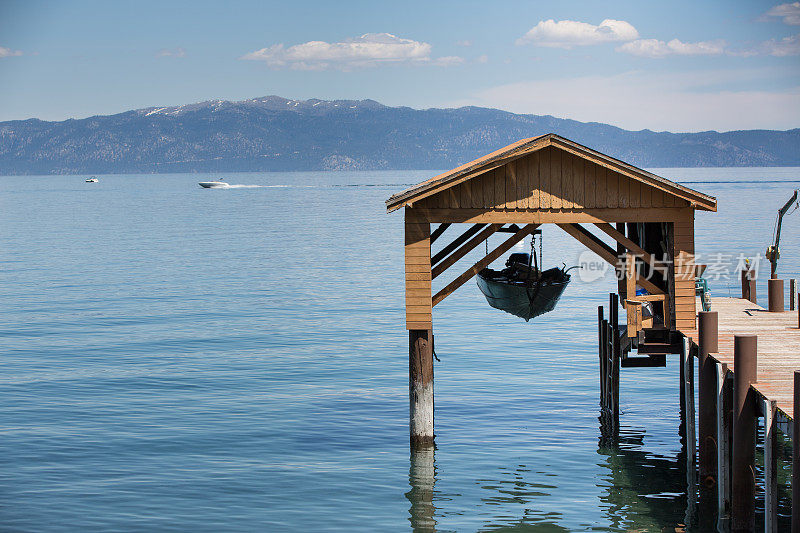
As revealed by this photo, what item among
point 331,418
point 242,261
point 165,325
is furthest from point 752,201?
point 331,418

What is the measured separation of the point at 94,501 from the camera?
1727 cm

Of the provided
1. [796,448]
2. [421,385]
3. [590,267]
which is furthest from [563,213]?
[590,267]

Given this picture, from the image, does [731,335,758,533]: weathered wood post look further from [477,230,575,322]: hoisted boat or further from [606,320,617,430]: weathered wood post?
[477,230,575,322]: hoisted boat

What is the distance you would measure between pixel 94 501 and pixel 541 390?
12793 millimetres

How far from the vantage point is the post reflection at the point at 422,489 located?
16.4 m

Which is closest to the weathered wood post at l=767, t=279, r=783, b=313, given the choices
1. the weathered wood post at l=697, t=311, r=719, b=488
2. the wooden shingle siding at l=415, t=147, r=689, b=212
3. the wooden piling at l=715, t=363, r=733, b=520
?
the wooden shingle siding at l=415, t=147, r=689, b=212

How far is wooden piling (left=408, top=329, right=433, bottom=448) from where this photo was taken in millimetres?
18000

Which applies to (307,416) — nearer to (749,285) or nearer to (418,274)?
(418,274)

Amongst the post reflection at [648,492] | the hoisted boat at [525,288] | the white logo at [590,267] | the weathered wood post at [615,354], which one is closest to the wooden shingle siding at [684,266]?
the weathered wood post at [615,354]

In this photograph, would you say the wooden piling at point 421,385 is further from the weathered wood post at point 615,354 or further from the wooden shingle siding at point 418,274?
the weathered wood post at point 615,354

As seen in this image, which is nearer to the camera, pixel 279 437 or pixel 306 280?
pixel 279 437

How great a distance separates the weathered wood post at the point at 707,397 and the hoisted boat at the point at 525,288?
7.52 m

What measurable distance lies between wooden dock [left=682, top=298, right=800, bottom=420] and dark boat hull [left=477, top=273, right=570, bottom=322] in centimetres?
383

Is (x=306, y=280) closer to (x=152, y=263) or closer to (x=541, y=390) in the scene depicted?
(x=152, y=263)
